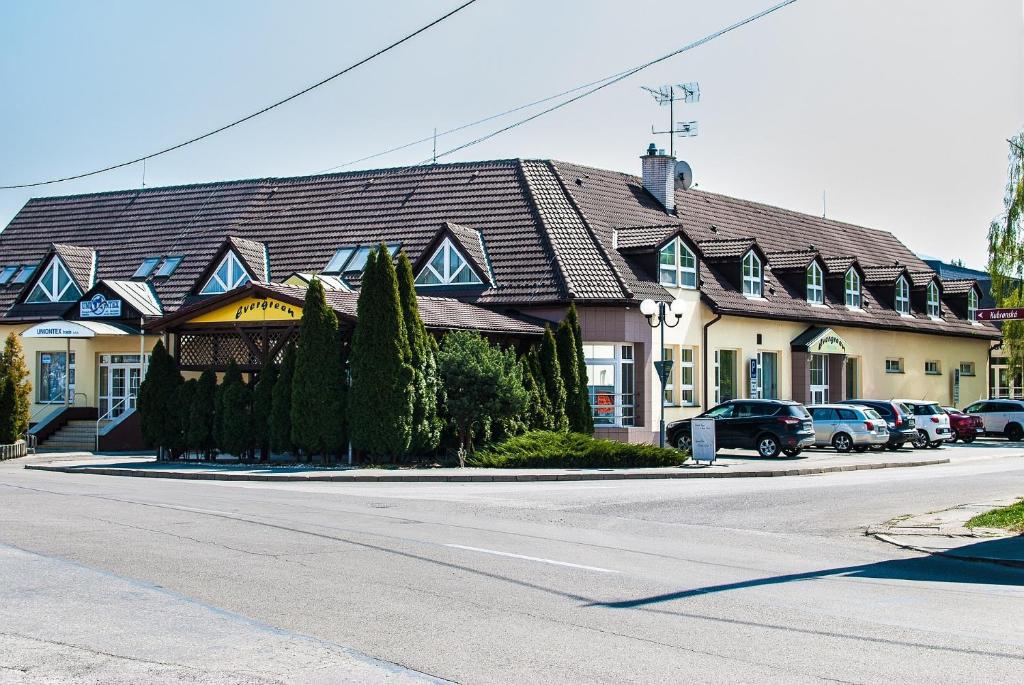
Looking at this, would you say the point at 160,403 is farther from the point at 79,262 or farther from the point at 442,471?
the point at 79,262

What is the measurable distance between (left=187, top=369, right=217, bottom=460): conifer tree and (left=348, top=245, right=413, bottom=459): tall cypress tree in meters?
4.49

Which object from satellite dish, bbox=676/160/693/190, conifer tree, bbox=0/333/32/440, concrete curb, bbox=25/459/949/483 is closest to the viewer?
concrete curb, bbox=25/459/949/483

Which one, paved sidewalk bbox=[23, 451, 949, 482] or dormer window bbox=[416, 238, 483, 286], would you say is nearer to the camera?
paved sidewalk bbox=[23, 451, 949, 482]

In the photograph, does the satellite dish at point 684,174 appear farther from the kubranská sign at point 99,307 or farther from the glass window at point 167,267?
the kubranská sign at point 99,307

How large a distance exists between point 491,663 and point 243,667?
159 centimetres

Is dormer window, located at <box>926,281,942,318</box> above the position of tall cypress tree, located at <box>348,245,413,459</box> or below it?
above

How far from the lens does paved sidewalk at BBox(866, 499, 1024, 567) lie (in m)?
14.4

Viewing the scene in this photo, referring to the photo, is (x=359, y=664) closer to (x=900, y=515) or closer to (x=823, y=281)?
(x=900, y=515)

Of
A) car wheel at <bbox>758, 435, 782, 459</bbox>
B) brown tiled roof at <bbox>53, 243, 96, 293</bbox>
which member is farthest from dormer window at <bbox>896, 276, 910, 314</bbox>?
brown tiled roof at <bbox>53, 243, 96, 293</bbox>

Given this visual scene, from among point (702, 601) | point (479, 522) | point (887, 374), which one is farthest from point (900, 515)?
point (887, 374)

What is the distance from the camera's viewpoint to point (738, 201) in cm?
5003

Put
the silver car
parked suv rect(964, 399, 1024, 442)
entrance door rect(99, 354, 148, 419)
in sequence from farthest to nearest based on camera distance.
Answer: parked suv rect(964, 399, 1024, 442) < entrance door rect(99, 354, 148, 419) < the silver car

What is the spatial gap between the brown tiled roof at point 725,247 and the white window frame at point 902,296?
11.4m

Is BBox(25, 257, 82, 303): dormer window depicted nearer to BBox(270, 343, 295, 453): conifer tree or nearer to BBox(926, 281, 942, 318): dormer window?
BBox(270, 343, 295, 453): conifer tree
